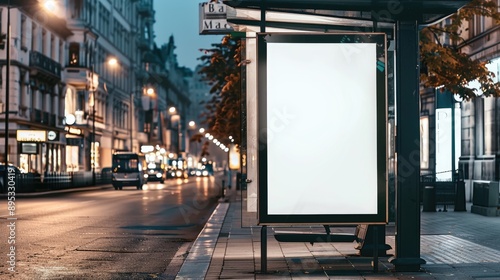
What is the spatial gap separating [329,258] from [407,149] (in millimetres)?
2462

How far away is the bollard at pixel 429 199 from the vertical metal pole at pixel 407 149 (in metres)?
14.8

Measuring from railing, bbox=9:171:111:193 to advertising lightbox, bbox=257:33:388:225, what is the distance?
3504 centimetres

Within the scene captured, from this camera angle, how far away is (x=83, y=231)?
18.3 meters

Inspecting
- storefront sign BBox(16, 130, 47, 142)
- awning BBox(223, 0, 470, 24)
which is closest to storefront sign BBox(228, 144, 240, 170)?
storefront sign BBox(16, 130, 47, 142)

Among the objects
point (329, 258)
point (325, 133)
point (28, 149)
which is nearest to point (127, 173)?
Answer: point (28, 149)

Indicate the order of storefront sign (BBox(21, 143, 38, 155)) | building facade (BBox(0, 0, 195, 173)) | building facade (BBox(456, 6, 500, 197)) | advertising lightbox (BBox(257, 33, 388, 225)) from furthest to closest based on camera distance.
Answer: building facade (BBox(0, 0, 195, 173))
storefront sign (BBox(21, 143, 38, 155))
building facade (BBox(456, 6, 500, 197))
advertising lightbox (BBox(257, 33, 388, 225))

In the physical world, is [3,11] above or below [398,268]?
above

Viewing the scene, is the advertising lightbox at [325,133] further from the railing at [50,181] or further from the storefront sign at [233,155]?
the storefront sign at [233,155]

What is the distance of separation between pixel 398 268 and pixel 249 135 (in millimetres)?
2584

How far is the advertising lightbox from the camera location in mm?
10016

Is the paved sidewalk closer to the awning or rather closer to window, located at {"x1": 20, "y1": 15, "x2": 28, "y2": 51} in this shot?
the awning

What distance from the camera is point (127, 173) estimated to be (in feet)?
187

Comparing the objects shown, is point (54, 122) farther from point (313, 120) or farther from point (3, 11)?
point (313, 120)

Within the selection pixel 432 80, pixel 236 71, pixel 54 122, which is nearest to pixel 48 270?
pixel 432 80
